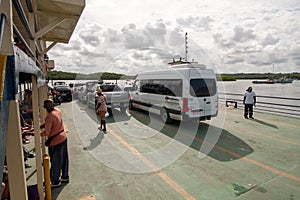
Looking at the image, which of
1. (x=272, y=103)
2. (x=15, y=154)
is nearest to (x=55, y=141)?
(x=15, y=154)

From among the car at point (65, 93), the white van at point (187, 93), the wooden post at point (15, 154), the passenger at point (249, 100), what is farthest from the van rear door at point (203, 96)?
the car at point (65, 93)

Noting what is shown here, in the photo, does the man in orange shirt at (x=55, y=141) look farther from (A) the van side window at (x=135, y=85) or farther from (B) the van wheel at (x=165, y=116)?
(A) the van side window at (x=135, y=85)

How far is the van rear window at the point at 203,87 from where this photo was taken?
7506 millimetres

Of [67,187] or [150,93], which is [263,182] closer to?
[67,187]

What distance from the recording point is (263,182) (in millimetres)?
4008

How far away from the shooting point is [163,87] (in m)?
8.88

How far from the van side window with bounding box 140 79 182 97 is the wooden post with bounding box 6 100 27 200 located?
6725mm

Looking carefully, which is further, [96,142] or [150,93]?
[150,93]

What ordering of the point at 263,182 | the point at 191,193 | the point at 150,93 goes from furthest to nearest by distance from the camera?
the point at 150,93
the point at 263,182
the point at 191,193

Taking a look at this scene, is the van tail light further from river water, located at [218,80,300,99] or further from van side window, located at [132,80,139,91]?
van side window, located at [132,80,139,91]

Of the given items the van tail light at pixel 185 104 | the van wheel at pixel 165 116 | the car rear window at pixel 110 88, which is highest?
the car rear window at pixel 110 88

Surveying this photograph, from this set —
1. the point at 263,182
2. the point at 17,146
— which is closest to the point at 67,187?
the point at 17,146

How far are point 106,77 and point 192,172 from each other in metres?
14.4

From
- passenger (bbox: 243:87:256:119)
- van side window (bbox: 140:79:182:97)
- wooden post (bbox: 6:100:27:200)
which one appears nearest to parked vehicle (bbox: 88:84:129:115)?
van side window (bbox: 140:79:182:97)
